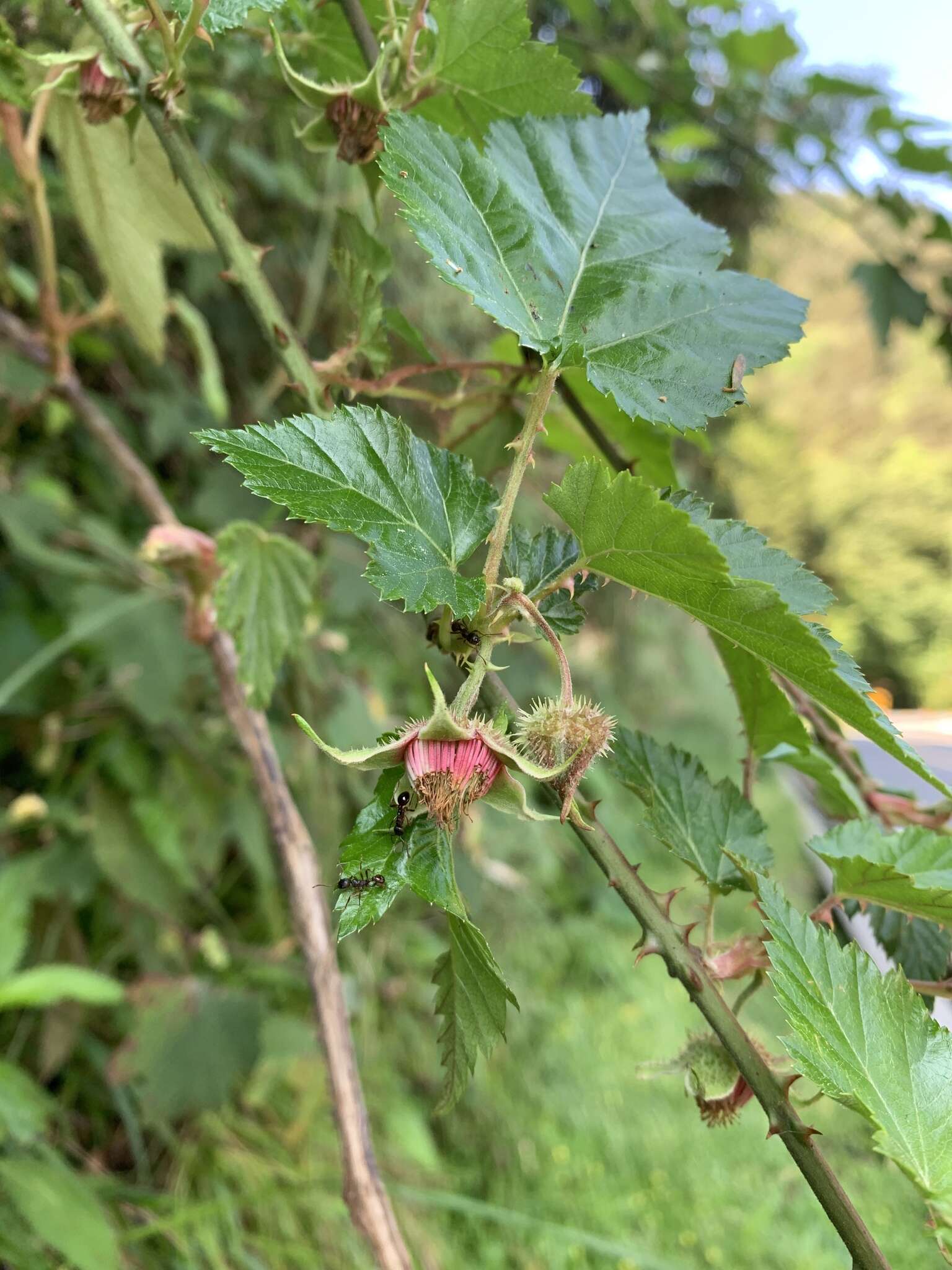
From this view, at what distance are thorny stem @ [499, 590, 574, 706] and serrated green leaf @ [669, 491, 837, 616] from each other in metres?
0.06

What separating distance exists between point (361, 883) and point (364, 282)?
9.1 inches

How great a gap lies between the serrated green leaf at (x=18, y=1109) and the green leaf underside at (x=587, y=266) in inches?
24.2

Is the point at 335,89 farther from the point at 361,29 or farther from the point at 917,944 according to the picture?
the point at 917,944

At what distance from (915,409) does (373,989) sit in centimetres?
476

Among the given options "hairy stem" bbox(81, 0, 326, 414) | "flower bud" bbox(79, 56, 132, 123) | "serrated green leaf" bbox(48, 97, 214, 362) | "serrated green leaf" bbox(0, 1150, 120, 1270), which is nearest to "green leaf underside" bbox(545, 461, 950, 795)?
"hairy stem" bbox(81, 0, 326, 414)

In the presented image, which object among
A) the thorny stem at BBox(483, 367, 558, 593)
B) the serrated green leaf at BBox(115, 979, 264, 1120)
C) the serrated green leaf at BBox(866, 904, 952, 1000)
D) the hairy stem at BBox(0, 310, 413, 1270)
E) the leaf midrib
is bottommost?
the serrated green leaf at BBox(115, 979, 264, 1120)

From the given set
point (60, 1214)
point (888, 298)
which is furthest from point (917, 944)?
point (888, 298)

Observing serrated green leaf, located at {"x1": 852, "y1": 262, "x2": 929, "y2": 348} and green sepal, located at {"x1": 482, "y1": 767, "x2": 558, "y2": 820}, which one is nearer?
green sepal, located at {"x1": 482, "y1": 767, "x2": 558, "y2": 820}

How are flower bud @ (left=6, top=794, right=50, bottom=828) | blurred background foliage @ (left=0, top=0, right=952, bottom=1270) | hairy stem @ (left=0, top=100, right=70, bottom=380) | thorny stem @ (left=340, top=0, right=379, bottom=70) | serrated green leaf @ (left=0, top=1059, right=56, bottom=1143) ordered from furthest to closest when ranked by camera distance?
flower bud @ (left=6, top=794, right=50, bottom=828)
blurred background foliage @ (left=0, top=0, right=952, bottom=1270)
serrated green leaf @ (left=0, top=1059, right=56, bottom=1143)
hairy stem @ (left=0, top=100, right=70, bottom=380)
thorny stem @ (left=340, top=0, right=379, bottom=70)

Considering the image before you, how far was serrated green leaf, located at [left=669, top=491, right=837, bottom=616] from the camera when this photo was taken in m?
0.25

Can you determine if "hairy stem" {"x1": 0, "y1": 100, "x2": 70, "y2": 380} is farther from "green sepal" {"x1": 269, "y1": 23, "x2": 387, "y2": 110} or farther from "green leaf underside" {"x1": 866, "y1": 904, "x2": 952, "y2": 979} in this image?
"green leaf underside" {"x1": 866, "y1": 904, "x2": 952, "y2": 979}

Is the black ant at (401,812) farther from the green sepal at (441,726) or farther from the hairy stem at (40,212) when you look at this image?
A: the hairy stem at (40,212)

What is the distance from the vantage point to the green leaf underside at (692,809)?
29cm

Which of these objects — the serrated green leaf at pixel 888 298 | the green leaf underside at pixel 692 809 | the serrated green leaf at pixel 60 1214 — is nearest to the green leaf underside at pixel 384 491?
the green leaf underside at pixel 692 809
